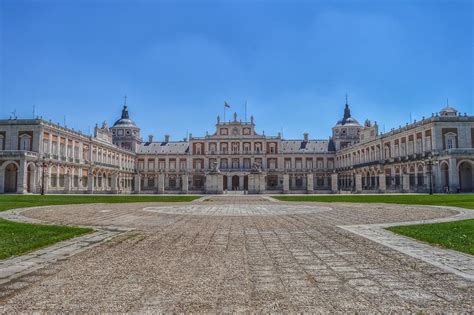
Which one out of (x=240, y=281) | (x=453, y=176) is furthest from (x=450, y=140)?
(x=240, y=281)

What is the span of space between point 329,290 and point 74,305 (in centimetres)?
282

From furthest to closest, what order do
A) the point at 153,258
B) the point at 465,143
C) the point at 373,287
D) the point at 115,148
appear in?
the point at 115,148
the point at 465,143
the point at 153,258
the point at 373,287

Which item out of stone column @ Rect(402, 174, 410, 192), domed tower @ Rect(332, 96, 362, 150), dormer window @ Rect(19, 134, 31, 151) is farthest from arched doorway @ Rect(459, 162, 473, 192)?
dormer window @ Rect(19, 134, 31, 151)

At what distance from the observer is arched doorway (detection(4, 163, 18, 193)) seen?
43.5 m

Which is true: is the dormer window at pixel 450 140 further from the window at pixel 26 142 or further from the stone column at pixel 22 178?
the window at pixel 26 142

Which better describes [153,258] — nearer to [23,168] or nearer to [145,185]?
[23,168]

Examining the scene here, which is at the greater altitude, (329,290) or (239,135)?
(239,135)

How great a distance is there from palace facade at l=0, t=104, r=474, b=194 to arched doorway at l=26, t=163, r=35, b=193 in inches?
4.4

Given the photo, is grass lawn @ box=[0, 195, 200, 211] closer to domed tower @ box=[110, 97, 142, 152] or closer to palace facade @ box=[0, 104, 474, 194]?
palace facade @ box=[0, 104, 474, 194]

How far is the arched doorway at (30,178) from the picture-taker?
42812 millimetres

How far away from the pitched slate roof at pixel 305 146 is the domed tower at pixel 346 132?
2520 mm

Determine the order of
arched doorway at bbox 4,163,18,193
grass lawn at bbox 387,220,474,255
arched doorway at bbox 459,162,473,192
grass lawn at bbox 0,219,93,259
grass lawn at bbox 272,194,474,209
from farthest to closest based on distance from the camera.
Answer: arched doorway at bbox 4,163,18,193
arched doorway at bbox 459,162,473,192
grass lawn at bbox 272,194,474,209
grass lawn at bbox 387,220,474,255
grass lawn at bbox 0,219,93,259

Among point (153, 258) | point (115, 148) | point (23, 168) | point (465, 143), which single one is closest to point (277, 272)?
point (153, 258)

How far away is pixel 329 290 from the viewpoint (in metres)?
4.36
